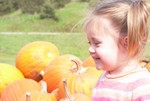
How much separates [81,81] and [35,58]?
36.0 inches

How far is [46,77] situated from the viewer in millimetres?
3264

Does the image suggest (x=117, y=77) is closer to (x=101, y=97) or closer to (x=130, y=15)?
(x=101, y=97)

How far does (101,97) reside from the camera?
1.92m

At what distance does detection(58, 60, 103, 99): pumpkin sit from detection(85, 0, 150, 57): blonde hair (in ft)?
3.38

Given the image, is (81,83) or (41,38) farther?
(41,38)

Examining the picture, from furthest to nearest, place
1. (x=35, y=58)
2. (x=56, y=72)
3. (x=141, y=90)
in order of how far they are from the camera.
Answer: (x=35, y=58), (x=56, y=72), (x=141, y=90)

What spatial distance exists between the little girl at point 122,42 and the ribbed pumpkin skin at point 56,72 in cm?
137

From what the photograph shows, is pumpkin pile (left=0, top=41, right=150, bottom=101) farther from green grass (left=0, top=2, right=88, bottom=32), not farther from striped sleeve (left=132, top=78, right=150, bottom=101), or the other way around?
green grass (left=0, top=2, right=88, bottom=32)

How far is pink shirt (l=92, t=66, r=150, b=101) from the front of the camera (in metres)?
1.77

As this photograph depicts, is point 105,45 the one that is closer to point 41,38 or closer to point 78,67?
point 78,67

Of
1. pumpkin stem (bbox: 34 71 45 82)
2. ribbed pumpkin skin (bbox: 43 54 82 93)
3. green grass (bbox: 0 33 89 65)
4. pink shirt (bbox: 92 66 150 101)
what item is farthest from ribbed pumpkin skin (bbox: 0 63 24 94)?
green grass (bbox: 0 33 89 65)

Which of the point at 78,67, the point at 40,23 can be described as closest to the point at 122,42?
the point at 78,67

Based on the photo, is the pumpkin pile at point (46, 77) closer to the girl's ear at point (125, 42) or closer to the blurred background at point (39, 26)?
the girl's ear at point (125, 42)

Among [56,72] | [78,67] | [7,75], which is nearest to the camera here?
[78,67]
